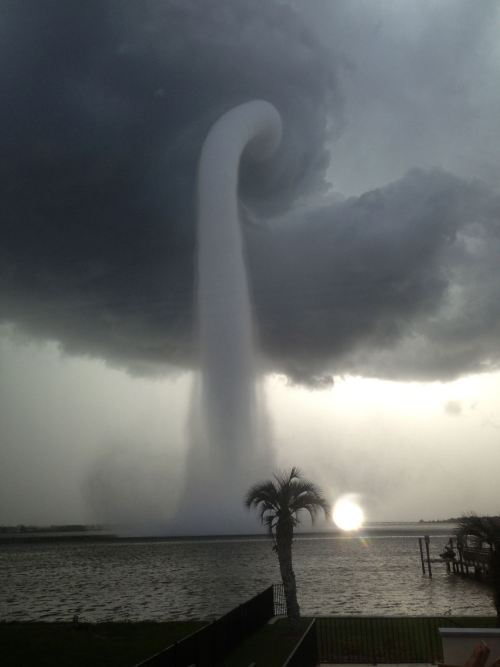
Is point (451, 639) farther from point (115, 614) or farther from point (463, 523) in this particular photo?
point (115, 614)

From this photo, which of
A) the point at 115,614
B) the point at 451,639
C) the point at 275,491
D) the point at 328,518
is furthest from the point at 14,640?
the point at 115,614

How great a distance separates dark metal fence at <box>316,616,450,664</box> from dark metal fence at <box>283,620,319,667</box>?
2021 millimetres

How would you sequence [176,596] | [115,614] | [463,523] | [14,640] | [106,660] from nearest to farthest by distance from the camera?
[106,660] → [14,640] → [463,523] → [115,614] → [176,596]

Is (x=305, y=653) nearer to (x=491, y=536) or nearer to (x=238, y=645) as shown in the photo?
(x=238, y=645)

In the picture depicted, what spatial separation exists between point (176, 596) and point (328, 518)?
3744 centimetres

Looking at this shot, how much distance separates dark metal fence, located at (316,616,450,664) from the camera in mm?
20141

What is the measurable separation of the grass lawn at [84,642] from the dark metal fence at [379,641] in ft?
22.2

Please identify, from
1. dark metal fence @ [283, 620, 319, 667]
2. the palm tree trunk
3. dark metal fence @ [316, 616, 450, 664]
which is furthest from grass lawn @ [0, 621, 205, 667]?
dark metal fence @ [283, 620, 319, 667]

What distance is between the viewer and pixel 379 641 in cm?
2388

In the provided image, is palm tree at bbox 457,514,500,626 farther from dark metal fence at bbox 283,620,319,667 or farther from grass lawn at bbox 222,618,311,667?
dark metal fence at bbox 283,620,319,667

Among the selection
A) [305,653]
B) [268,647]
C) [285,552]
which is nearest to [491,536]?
[285,552]

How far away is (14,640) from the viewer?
87.7 feet

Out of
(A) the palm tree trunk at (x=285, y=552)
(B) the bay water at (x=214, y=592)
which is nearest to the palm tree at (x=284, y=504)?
(A) the palm tree trunk at (x=285, y=552)

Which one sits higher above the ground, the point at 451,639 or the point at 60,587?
the point at 451,639
